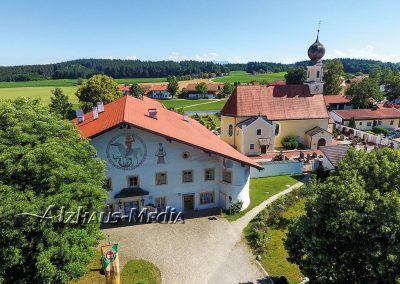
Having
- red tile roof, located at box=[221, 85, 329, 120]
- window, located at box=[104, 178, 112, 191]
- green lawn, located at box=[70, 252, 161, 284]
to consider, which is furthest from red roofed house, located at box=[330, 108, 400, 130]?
green lawn, located at box=[70, 252, 161, 284]

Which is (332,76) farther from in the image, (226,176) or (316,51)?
(226,176)

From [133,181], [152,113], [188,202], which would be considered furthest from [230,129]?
[133,181]

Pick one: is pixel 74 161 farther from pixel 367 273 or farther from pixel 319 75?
pixel 319 75

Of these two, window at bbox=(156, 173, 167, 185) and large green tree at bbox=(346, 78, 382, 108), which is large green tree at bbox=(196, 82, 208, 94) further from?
window at bbox=(156, 173, 167, 185)

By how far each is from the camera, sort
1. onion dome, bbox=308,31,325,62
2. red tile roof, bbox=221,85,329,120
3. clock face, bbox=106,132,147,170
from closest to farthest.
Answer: clock face, bbox=106,132,147,170 < red tile roof, bbox=221,85,329,120 < onion dome, bbox=308,31,325,62

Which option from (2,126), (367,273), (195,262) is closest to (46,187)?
(2,126)

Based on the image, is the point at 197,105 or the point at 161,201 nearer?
the point at 161,201
